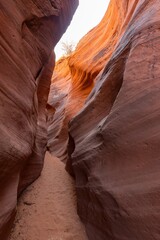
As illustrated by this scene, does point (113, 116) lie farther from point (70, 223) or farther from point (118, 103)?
point (70, 223)

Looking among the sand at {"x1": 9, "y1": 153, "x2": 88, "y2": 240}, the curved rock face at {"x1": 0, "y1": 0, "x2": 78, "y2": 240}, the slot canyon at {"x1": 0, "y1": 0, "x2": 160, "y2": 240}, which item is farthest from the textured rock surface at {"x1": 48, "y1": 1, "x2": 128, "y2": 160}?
the curved rock face at {"x1": 0, "y1": 0, "x2": 78, "y2": 240}

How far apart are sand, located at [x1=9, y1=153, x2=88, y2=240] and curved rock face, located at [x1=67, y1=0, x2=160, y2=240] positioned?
26 centimetres

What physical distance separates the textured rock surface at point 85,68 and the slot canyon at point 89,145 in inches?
115

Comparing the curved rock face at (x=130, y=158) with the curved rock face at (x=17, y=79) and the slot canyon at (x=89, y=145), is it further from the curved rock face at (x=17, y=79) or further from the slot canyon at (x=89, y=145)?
the curved rock face at (x=17, y=79)

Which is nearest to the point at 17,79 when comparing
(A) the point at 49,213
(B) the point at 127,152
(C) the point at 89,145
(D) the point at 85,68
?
(C) the point at 89,145

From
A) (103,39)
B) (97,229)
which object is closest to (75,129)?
(97,229)

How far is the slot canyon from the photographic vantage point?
232 centimetres

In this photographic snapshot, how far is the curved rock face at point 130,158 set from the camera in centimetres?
217

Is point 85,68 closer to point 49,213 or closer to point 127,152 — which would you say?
point 49,213

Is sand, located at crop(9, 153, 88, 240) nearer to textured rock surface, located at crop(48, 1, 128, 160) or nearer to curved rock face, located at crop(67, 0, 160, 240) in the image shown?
curved rock face, located at crop(67, 0, 160, 240)

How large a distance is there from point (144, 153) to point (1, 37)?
2.26 metres

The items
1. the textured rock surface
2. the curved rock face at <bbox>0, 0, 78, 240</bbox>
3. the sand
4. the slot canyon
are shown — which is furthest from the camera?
the textured rock surface

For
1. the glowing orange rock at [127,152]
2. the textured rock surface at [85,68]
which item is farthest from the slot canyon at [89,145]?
the textured rock surface at [85,68]

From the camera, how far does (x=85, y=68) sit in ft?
30.7
